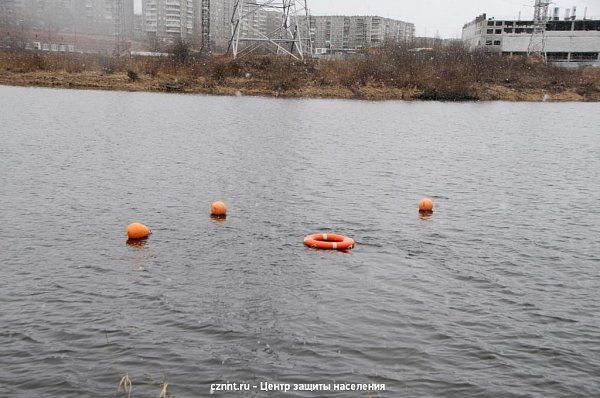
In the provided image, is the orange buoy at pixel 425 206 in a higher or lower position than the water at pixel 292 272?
higher

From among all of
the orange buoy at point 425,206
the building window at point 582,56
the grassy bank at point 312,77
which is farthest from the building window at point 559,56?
the orange buoy at point 425,206

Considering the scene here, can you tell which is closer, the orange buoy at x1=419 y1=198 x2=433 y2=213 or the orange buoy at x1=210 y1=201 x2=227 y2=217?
the orange buoy at x1=210 y1=201 x2=227 y2=217

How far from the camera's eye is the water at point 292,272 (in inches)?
417

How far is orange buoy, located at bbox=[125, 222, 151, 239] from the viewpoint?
56.9ft

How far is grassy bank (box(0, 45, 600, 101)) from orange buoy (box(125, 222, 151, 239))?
60836mm

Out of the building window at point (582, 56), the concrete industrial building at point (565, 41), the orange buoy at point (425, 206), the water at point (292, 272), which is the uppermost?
the concrete industrial building at point (565, 41)

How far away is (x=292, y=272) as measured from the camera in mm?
15250

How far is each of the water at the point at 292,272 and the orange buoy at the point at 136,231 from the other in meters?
0.46

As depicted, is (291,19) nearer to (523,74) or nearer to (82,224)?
(523,74)

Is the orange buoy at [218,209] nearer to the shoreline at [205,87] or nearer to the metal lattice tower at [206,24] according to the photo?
the shoreline at [205,87]

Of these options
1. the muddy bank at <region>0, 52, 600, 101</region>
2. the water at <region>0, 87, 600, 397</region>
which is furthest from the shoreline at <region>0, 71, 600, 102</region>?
the water at <region>0, 87, 600, 397</region>

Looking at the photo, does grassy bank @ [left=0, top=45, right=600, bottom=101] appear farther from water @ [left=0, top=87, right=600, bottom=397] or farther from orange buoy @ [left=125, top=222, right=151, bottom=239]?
orange buoy @ [left=125, top=222, right=151, bottom=239]

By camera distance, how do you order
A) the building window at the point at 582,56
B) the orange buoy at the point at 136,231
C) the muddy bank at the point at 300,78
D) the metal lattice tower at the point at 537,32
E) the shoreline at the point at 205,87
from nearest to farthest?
the orange buoy at the point at 136,231 < the shoreline at the point at 205,87 < the muddy bank at the point at 300,78 < the metal lattice tower at the point at 537,32 < the building window at the point at 582,56

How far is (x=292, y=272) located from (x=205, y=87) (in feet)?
217
